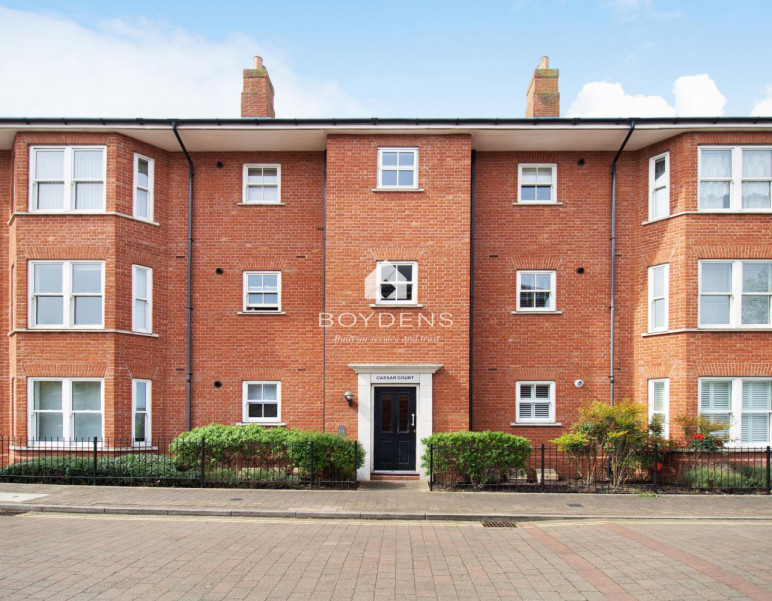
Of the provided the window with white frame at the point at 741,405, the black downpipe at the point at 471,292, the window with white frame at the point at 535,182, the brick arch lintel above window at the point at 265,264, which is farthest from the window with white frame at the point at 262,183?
the window with white frame at the point at 741,405

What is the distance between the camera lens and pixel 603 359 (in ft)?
50.2

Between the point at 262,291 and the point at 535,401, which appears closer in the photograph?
the point at 535,401

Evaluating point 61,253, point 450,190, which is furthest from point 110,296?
point 450,190

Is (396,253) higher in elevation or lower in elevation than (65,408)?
higher

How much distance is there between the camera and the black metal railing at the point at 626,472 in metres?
12.4

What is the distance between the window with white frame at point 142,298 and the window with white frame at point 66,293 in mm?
770

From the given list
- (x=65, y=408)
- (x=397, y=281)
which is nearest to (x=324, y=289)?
(x=397, y=281)

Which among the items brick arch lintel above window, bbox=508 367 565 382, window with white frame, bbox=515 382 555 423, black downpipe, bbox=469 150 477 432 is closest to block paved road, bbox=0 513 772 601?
black downpipe, bbox=469 150 477 432

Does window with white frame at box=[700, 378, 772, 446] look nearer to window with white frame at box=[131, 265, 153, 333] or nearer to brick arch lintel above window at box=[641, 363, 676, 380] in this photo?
brick arch lintel above window at box=[641, 363, 676, 380]

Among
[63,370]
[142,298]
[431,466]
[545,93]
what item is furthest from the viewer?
[545,93]

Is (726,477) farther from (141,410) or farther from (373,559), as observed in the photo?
(141,410)

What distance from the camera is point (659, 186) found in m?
15.0

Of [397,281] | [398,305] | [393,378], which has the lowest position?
[393,378]

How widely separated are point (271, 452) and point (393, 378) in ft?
11.0
